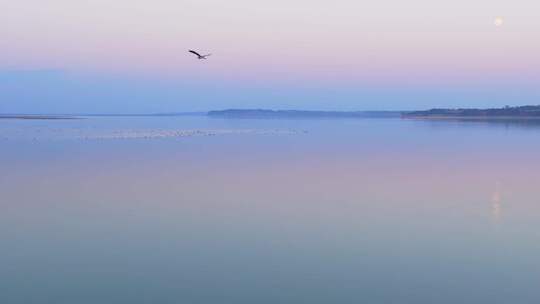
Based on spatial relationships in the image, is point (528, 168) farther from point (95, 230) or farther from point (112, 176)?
point (95, 230)

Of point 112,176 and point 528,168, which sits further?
point 528,168

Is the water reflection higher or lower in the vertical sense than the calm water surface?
lower

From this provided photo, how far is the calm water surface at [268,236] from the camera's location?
26.9 ft

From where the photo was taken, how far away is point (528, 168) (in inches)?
907

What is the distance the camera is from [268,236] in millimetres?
11219

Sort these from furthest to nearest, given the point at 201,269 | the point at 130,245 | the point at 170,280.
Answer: the point at 130,245 < the point at 201,269 < the point at 170,280

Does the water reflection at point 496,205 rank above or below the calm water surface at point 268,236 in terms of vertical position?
below

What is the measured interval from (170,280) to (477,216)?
8.08 m

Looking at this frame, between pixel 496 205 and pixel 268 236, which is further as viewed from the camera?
pixel 496 205

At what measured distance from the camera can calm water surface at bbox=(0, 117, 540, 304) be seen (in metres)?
8.20

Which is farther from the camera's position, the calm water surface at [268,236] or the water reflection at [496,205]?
the water reflection at [496,205]

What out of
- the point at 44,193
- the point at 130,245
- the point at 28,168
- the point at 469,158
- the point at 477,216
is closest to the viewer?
the point at 130,245

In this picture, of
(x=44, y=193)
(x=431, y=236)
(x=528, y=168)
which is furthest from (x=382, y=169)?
(x=44, y=193)

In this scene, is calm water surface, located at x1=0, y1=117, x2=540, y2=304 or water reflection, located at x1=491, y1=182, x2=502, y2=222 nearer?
calm water surface, located at x1=0, y1=117, x2=540, y2=304
